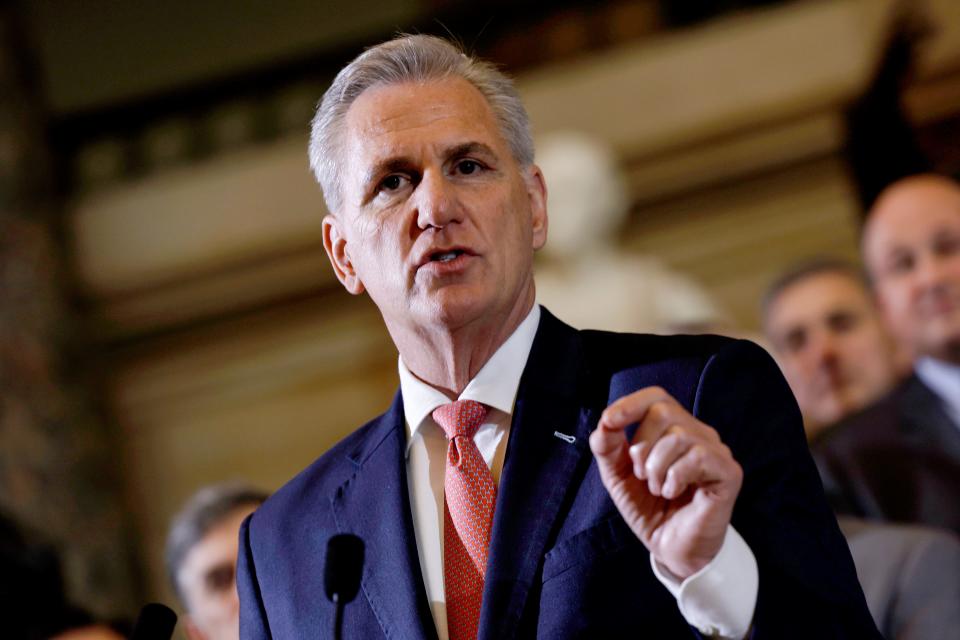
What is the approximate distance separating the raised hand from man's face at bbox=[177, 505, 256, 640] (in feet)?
6.13

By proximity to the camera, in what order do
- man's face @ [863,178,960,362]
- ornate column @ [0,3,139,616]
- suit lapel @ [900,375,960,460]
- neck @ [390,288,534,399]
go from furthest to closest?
ornate column @ [0,3,139,616] < man's face @ [863,178,960,362] < suit lapel @ [900,375,960,460] < neck @ [390,288,534,399]

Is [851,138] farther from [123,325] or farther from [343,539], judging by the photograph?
[343,539]

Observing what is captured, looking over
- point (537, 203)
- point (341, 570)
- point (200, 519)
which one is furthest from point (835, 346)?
point (341, 570)

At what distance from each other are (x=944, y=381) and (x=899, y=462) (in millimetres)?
322

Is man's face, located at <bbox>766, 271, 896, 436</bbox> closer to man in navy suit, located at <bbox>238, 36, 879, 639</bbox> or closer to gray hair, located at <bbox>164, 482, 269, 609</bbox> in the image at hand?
gray hair, located at <bbox>164, 482, 269, 609</bbox>

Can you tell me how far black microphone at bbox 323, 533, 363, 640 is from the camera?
1.84m

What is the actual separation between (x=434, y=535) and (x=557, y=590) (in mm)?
256

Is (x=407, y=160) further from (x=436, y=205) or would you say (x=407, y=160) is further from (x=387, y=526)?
(x=387, y=526)

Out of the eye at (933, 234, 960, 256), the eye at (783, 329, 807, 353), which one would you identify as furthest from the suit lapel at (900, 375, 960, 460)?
the eye at (783, 329, 807, 353)

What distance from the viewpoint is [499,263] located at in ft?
6.47

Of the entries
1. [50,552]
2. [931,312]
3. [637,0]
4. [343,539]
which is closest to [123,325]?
[637,0]

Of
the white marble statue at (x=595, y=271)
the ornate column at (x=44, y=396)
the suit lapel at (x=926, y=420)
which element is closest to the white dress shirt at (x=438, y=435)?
the suit lapel at (x=926, y=420)

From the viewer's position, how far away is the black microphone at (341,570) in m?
1.84

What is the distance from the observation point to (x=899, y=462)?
3471 millimetres
